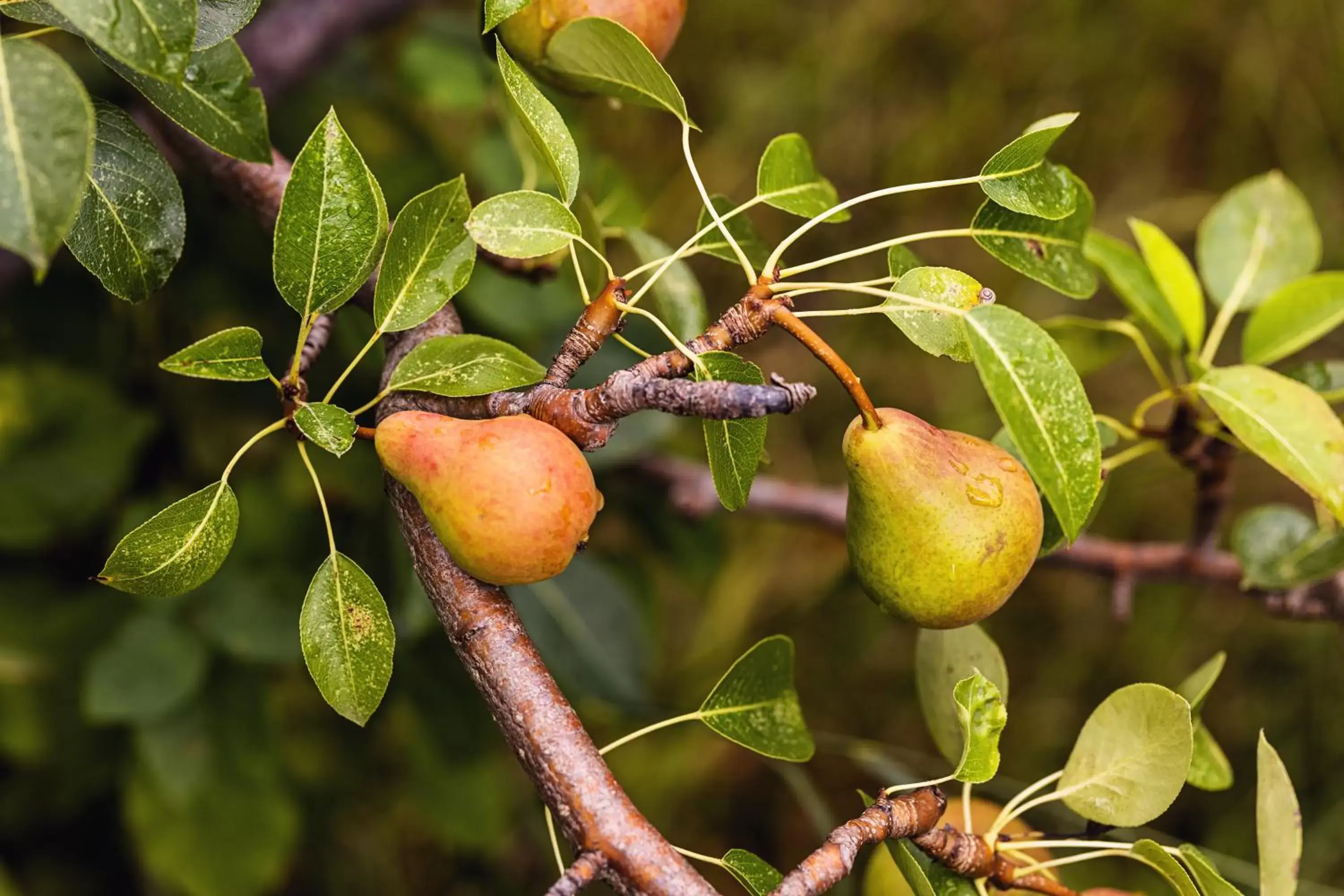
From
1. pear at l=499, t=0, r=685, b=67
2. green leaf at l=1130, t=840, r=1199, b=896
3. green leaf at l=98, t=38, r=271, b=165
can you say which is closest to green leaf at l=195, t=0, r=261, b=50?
green leaf at l=98, t=38, r=271, b=165

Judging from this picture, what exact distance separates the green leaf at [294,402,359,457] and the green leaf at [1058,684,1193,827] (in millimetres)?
309

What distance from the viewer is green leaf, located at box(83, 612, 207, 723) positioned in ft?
2.47

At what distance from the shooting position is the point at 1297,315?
1.95ft

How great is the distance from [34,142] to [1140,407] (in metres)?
0.52

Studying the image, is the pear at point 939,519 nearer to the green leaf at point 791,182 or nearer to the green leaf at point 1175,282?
the green leaf at point 791,182

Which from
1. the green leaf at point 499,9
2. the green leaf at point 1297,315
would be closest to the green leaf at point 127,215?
the green leaf at point 499,9

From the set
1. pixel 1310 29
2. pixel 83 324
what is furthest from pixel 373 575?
pixel 1310 29

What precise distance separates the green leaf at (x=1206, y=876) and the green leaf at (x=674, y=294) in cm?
30

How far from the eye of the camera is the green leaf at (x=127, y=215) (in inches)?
15.6

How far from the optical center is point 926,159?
146 centimetres

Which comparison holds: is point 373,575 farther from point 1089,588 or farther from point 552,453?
point 1089,588

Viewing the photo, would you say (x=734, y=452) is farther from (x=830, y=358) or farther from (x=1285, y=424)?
(x=1285, y=424)

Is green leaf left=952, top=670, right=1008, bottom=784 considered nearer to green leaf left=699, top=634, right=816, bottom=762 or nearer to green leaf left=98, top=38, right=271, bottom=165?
green leaf left=699, top=634, right=816, bottom=762

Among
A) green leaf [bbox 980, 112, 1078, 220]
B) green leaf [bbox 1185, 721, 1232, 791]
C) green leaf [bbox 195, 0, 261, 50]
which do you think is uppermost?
green leaf [bbox 195, 0, 261, 50]
